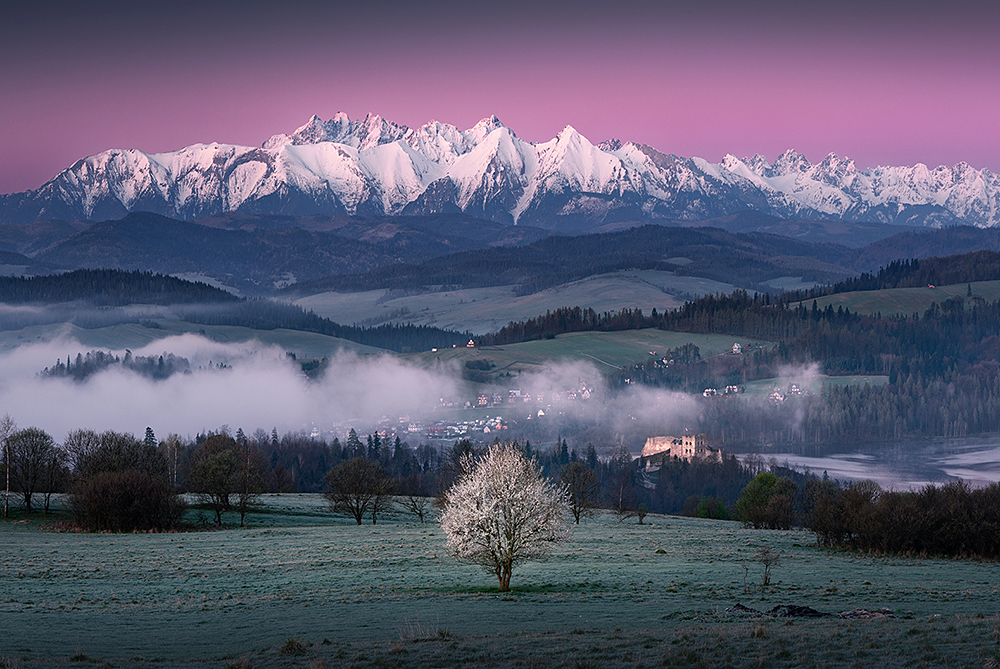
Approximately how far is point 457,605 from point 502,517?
6715 millimetres

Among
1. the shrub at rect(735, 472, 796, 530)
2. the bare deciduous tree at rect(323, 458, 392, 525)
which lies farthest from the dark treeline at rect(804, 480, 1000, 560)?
the bare deciduous tree at rect(323, 458, 392, 525)

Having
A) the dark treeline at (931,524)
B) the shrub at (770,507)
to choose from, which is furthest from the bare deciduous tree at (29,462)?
the dark treeline at (931,524)

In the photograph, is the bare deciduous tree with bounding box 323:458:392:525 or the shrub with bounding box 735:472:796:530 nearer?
the bare deciduous tree with bounding box 323:458:392:525

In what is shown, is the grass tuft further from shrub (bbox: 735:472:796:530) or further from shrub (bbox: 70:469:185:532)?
shrub (bbox: 735:472:796:530)

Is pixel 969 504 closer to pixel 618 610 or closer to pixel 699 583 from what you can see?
pixel 699 583

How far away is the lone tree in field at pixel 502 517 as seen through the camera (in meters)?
50.4

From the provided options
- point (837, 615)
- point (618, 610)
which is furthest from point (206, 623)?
point (837, 615)

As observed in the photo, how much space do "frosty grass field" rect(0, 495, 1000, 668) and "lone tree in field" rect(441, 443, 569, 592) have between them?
202 cm

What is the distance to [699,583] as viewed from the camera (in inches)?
2052

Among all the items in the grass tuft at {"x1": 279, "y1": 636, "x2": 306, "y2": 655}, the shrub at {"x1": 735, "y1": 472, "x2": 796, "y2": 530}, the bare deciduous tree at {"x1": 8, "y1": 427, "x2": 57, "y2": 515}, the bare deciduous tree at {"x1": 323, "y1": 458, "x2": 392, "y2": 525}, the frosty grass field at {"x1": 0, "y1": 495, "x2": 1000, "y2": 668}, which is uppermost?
the bare deciduous tree at {"x1": 8, "y1": 427, "x2": 57, "y2": 515}

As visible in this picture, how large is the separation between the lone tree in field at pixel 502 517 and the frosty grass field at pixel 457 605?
2015 mm

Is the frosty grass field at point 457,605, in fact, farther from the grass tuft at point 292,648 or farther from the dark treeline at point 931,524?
the dark treeline at point 931,524

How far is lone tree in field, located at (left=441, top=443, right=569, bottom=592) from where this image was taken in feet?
165

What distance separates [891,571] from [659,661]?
34.3 meters
